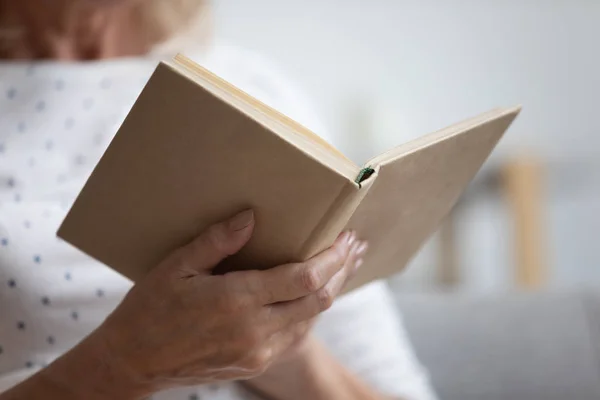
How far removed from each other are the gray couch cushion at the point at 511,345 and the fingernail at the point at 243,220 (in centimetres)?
49

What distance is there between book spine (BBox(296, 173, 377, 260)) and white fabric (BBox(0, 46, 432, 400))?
9.1 inches

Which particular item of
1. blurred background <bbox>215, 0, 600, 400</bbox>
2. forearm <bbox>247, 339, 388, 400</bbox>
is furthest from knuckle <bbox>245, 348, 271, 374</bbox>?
blurred background <bbox>215, 0, 600, 400</bbox>

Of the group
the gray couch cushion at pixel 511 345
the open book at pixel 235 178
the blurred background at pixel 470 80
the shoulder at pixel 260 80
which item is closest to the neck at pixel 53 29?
the shoulder at pixel 260 80

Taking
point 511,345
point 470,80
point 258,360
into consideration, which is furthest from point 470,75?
point 258,360

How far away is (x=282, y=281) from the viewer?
0.38 meters

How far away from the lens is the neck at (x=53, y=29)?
717mm

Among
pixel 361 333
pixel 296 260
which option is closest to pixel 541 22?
pixel 361 333

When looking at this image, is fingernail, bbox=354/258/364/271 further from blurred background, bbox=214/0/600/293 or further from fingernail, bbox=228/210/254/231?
blurred background, bbox=214/0/600/293

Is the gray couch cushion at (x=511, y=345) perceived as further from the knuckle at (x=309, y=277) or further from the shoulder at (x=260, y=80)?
the knuckle at (x=309, y=277)

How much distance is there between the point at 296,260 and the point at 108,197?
0.12m

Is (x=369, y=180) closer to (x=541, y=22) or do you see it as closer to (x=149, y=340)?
(x=149, y=340)

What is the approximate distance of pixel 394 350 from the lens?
67cm

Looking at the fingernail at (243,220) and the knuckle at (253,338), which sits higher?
the fingernail at (243,220)

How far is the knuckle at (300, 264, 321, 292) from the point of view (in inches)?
14.9
